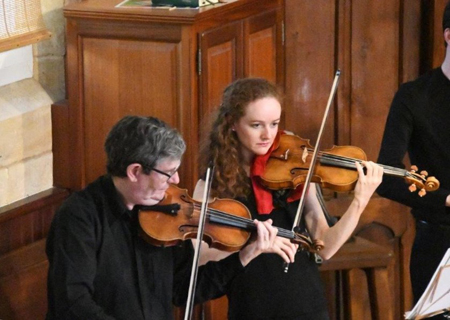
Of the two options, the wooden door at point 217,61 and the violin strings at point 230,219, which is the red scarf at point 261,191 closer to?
the violin strings at point 230,219

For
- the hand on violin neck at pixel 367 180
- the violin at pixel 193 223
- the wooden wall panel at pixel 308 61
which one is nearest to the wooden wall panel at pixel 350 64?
the wooden wall panel at pixel 308 61

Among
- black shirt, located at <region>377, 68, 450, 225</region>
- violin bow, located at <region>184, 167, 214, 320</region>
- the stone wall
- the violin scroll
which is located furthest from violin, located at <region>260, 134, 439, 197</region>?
the stone wall

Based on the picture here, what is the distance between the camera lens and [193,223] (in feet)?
8.75

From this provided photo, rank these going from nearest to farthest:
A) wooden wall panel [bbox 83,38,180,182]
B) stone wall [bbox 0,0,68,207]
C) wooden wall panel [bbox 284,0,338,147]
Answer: stone wall [bbox 0,0,68,207] → wooden wall panel [bbox 83,38,180,182] → wooden wall panel [bbox 284,0,338,147]

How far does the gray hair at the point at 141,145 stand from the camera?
8.22ft

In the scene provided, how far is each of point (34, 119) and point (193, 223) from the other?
114cm

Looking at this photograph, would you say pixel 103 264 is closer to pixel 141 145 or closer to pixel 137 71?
pixel 141 145

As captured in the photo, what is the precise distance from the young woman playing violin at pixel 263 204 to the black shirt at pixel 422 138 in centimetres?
28

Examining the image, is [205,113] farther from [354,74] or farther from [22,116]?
[354,74]

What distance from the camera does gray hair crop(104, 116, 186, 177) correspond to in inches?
98.7

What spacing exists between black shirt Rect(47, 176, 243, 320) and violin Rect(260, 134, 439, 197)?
0.46 m

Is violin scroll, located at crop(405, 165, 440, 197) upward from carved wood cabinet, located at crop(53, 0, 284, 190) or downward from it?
downward

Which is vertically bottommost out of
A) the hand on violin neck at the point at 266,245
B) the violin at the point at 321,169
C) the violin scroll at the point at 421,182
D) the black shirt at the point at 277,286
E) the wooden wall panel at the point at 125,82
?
the black shirt at the point at 277,286

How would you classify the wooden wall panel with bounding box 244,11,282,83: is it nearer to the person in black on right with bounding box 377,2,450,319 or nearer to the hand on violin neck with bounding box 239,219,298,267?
the person in black on right with bounding box 377,2,450,319
